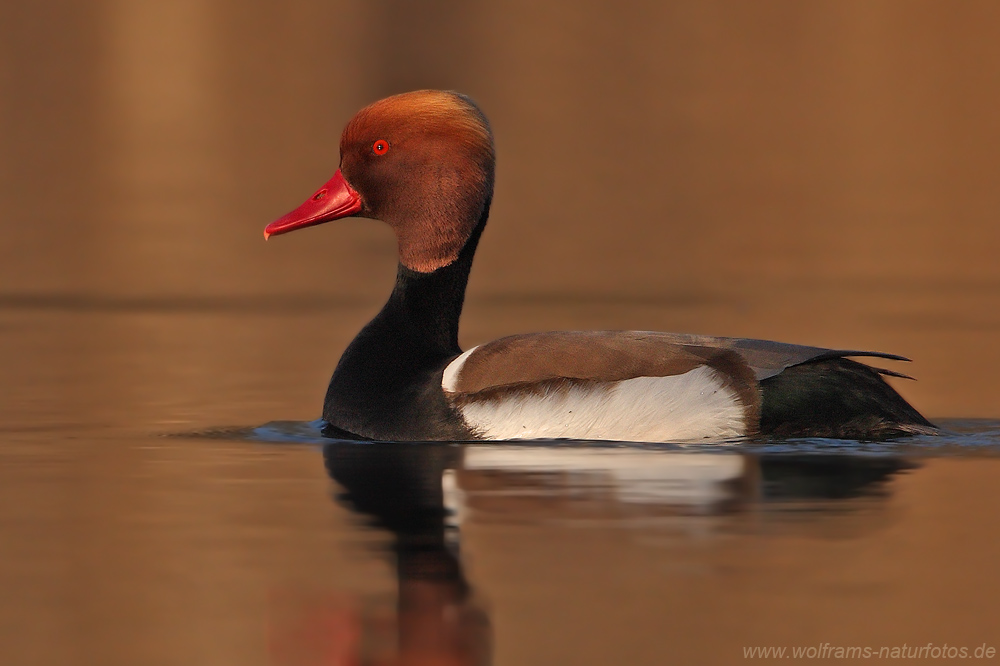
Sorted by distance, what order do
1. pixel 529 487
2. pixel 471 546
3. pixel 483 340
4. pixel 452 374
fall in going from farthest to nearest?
pixel 483 340 < pixel 452 374 < pixel 529 487 < pixel 471 546

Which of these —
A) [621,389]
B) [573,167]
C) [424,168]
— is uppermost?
[573,167]

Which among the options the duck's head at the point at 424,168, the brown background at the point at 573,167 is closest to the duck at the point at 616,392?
the duck's head at the point at 424,168

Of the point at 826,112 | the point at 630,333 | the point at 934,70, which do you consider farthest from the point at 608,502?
the point at 934,70

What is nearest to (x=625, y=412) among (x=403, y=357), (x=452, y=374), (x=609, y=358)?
(x=609, y=358)

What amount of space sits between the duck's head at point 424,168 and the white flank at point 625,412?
1.27m

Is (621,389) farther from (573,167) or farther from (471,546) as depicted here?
(573,167)

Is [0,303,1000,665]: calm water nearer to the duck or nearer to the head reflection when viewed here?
the head reflection

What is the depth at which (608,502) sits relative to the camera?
6.55 m

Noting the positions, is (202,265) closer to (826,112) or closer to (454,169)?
(454,169)

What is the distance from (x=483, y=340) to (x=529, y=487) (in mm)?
4657

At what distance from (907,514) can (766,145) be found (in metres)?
22.0

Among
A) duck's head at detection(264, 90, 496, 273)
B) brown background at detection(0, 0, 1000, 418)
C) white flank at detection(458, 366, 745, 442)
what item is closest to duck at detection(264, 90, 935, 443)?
white flank at detection(458, 366, 745, 442)

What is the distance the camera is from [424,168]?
346 inches

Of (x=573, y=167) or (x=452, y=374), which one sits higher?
(x=573, y=167)
